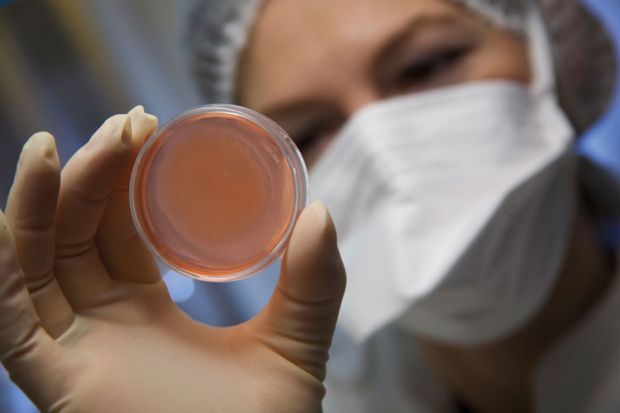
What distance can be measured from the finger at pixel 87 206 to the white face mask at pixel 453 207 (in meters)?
0.54

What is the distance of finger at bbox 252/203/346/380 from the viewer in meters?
0.68

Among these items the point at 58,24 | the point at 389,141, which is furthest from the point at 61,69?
the point at 389,141

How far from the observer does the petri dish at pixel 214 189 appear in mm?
684

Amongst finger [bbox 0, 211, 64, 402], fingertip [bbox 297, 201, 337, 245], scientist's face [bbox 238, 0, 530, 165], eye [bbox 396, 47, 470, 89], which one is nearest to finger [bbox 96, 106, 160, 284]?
finger [bbox 0, 211, 64, 402]

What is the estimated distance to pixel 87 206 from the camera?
70 centimetres

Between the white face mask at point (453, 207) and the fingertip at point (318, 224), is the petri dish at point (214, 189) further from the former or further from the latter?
the white face mask at point (453, 207)

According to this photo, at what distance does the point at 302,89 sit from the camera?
1215 mm

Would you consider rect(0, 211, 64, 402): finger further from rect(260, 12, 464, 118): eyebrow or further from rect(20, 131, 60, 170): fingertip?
rect(260, 12, 464, 118): eyebrow

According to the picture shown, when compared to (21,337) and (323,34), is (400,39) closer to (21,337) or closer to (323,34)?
(323,34)

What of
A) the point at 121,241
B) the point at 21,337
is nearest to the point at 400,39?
the point at 121,241

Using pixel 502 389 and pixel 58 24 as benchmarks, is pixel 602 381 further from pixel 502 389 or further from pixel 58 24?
pixel 58 24

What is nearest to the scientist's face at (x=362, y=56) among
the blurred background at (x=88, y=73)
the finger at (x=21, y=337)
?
the blurred background at (x=88, y=73)

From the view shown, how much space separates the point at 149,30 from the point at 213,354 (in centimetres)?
144

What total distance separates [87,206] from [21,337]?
183mm
